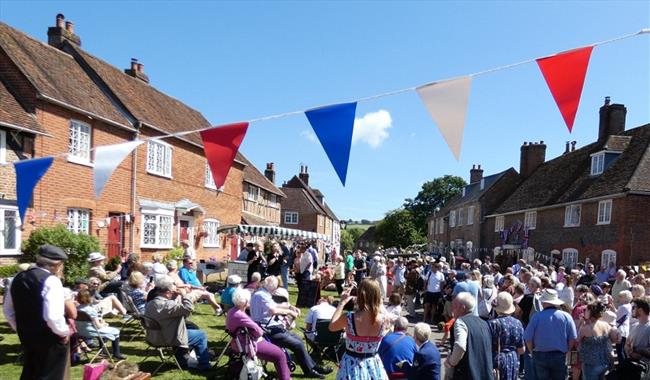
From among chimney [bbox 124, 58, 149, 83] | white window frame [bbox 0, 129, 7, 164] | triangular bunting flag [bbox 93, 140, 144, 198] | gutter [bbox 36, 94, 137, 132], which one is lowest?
triangular bunting flag [bbox 93, 140, 144, 198]

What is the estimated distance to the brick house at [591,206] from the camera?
18.8 m

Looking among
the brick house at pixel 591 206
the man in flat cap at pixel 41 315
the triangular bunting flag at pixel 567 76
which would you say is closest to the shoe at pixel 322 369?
the man in flat cap at pixel 41 315

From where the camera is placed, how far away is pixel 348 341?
14.0 ft

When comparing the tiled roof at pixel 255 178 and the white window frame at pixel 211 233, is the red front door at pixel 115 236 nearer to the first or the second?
the white window frame at pixel 211 233

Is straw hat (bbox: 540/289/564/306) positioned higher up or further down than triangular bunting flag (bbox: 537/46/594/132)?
further down

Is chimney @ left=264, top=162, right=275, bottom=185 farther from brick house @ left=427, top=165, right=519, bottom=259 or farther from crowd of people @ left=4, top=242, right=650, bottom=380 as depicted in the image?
crowd of people @ left=4, top=242, right=650, bottom=380

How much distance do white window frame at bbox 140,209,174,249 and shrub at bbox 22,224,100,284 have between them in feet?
15.3

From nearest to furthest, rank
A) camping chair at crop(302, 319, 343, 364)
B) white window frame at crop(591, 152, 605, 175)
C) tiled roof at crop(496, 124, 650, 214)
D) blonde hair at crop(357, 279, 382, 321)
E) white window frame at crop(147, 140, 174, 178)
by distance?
1. blonde hair at crop(357, 279, 382, 321)
2. camping chair at crop(302, 319, 343, 364)
3. white window frame at crop(147, 140, 174, 178)
4. tiled roof at crop(496, 124, 650, 214)
5. white window frame at crop(591, 152, 605, 175)

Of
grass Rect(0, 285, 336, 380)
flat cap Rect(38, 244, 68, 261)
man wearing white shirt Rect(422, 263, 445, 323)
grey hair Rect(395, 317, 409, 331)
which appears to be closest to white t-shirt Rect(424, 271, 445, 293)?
man wearing white shirt Rect(422, 263, 445, 323)

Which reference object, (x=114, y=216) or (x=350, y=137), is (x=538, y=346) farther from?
(x=114, y=216)

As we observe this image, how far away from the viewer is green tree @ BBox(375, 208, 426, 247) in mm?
68250

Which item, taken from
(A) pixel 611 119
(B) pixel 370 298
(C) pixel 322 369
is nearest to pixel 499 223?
(A) pixel 611 119

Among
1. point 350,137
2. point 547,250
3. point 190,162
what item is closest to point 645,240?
point 547,250

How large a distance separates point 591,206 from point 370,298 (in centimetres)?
2116
